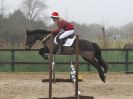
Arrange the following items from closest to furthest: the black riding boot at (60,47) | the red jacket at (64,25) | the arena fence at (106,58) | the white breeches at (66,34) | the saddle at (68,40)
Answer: the red jacket at (64,25), the white breeches at (66,34), the saddle at (68,40), the black riding boot at (60,47), the arena fence at (106,58)

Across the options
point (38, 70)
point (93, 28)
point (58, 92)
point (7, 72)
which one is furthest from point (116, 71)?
point (93, 28)

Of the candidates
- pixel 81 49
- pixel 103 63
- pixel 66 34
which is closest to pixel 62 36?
pixel 66 34

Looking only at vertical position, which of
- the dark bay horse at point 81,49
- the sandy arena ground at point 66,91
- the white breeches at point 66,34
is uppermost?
the white breeches at point 66,34

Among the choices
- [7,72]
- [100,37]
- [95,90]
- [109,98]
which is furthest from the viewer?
[100,37]

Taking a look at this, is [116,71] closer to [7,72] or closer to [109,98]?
[7,72]

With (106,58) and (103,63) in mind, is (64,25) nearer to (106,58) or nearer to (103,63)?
(103,63)

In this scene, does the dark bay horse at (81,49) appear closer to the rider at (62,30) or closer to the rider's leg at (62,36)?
the rider's leg at (62,36)

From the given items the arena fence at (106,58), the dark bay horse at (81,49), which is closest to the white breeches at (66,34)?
the dark bay horse at (81,49)

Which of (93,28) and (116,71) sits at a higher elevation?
(93,28)

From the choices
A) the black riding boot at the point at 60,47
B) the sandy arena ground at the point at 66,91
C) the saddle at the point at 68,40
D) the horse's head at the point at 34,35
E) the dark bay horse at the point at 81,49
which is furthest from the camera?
the horse's head at the point at 34,35

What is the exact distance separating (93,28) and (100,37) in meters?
12.2

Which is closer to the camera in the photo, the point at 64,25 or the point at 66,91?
the point at 66,91

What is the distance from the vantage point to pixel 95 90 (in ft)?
37.9

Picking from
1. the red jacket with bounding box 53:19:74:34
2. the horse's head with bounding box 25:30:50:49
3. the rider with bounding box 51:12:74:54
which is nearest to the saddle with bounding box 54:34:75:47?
the rider with bounding box 51:12:74:54
